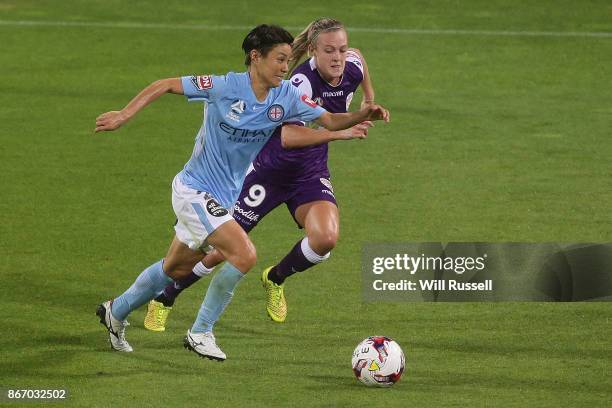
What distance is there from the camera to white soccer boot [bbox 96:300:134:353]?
10078 mm

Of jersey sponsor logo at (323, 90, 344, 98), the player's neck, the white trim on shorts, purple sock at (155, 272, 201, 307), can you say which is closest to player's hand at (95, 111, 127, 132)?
the white trim on shorts

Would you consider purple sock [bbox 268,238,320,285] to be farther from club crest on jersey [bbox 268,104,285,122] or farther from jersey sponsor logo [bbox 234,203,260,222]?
club crest on jersey [bbox 268,104,285,122]

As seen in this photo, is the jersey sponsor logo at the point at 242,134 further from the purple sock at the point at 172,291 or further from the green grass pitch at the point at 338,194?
the green grass pitch at the point at 338,194

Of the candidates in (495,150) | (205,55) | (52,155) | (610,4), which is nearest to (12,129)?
(52,155)

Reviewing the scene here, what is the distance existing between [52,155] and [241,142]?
626 cm

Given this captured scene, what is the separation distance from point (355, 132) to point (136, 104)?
60.9 inches

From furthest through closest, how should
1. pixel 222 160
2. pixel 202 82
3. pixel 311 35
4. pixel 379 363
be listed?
pixel 311 35 → pixel 222 160 → pixel 202 82 → pixel 379 363

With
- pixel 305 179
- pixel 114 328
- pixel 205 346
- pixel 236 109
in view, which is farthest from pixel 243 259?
pixel 305 179

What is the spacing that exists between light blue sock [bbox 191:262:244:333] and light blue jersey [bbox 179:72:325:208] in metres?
0.54

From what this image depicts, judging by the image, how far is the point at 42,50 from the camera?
65.6 ft

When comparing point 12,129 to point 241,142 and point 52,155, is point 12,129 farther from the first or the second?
point 241,142

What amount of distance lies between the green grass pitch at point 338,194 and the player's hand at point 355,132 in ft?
5.02

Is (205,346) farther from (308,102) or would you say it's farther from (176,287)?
(308,102)

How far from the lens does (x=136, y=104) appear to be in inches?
373
